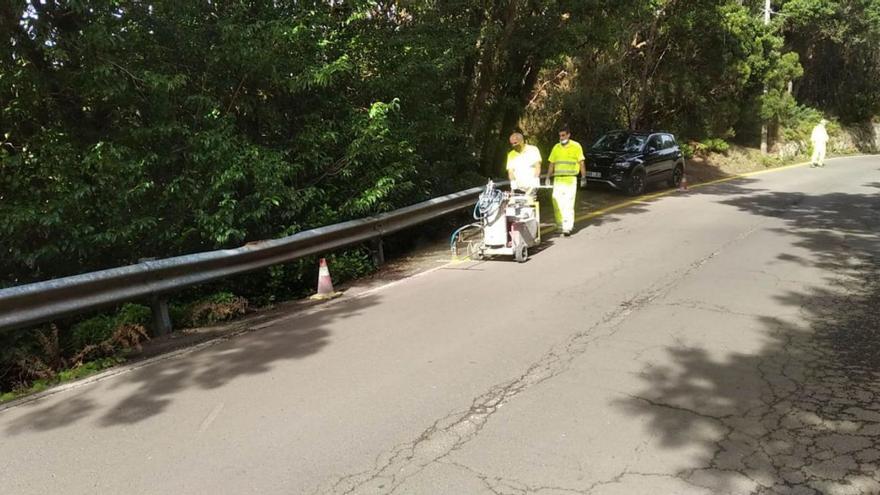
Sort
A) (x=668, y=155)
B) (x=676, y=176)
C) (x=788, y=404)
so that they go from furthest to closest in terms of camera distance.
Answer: (x=676, y=176) → (x=668, y=155) → (x=788, y=404)

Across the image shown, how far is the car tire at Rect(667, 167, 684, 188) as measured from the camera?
64.2ft

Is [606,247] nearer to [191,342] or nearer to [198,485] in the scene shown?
[191,342]

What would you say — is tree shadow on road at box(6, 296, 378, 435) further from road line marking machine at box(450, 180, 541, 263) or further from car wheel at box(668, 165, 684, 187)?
car wheel at box(668, 165, 684, 187)

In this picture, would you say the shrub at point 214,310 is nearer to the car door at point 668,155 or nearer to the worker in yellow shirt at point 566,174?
the worker in yellow shirt at point 566,174

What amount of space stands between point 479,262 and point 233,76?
416 centimetres

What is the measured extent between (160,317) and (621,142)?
14.9 m

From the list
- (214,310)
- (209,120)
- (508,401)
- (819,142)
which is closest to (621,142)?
(819,142)

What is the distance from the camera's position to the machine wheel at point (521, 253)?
879cm

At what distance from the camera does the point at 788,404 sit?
420cm

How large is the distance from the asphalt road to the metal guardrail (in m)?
0.89

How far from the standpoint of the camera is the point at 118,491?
3.36m

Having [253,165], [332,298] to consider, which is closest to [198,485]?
[332,298]

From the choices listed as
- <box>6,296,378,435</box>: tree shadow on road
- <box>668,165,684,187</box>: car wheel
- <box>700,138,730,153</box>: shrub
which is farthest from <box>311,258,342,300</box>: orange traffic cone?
<box>700,138,730,153</box>: shrub

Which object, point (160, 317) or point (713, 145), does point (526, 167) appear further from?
point (713, 145)
